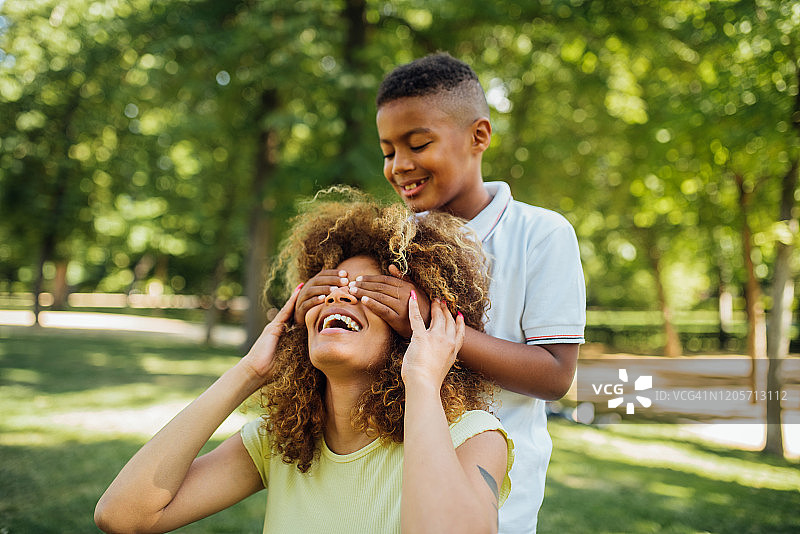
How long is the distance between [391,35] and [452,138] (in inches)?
419

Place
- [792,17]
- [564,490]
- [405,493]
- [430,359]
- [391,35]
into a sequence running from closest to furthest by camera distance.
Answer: [405,493] < [430,359] < [792,17] < [564,490] < [391,35]

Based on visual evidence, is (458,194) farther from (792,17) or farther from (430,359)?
(792,17)

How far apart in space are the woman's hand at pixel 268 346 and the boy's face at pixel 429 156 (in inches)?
25.5

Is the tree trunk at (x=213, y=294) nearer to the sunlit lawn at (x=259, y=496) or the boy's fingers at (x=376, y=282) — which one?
the sunlit lawn at (x=259, y=496)

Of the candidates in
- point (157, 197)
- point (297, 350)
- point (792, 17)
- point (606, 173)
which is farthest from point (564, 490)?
point (157, 197)

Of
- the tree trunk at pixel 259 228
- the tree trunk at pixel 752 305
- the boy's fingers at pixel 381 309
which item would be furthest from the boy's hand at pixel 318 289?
the tree trunk at pixel 259 228

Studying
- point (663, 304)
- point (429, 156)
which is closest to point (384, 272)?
point (429, 156)

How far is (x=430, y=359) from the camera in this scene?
71.6 inches

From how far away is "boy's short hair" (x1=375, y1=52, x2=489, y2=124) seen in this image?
247cm

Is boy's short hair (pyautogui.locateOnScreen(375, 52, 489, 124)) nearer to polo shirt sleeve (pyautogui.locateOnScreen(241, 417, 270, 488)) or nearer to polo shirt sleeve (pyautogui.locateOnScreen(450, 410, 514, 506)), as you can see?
polo shirt sleeve (pyautogui.locateOnScreen(450, 410, 514, 506))

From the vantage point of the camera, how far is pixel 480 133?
8.64 ft

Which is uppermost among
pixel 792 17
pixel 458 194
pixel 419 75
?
pixel 792 17

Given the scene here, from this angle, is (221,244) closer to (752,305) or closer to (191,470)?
(752,305)

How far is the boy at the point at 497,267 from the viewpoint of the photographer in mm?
2031
